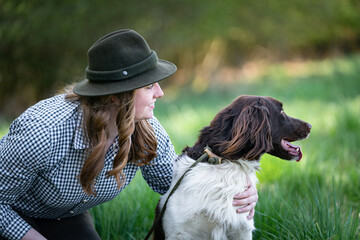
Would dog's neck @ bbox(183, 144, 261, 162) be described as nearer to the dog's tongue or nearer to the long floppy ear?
the long floppy ear

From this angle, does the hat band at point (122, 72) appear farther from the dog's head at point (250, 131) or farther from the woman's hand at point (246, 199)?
the woman's hand at point (246, 199)

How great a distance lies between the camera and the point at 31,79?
1118 cm

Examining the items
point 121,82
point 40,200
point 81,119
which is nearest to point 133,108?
point 121,82

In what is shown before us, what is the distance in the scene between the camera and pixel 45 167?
2281 millimetres

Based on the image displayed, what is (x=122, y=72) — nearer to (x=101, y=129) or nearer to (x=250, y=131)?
(x=101, y=129)

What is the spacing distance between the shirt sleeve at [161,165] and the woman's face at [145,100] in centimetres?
41

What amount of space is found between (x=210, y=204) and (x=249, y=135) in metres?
0.44

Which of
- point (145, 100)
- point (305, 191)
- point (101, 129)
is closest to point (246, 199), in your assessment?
point (145, 100)

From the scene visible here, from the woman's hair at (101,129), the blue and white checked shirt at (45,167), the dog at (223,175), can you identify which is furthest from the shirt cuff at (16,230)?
the dog at (223,175)

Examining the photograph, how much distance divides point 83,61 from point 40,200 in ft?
31.6

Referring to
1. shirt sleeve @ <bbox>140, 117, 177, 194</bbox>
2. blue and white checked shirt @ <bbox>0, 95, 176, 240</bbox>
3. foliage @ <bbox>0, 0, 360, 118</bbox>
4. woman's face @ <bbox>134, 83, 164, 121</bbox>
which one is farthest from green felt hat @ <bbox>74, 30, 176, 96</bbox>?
foliage @ <bbox>0, 0, 360, 118</bbox>

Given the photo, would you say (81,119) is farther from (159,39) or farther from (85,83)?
(159,39)

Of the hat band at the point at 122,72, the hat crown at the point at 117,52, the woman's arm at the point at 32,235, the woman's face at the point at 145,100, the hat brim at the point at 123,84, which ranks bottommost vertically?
the woman's arm at the point at 32,235

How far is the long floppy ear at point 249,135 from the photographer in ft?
7.66
